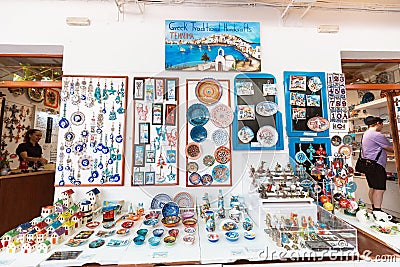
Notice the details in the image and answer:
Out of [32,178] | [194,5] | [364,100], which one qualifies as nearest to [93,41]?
[194,5]

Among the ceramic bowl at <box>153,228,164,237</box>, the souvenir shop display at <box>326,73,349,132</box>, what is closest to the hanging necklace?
the ceramic bowl at <box>153,228,164,237</box>

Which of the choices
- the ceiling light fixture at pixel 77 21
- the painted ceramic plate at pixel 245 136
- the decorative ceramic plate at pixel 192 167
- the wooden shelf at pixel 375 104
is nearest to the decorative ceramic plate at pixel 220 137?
the painted ceramic plate at pixel 245 136

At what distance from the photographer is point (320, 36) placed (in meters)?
2.18

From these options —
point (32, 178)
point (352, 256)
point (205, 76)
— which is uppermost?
point (205, 76)

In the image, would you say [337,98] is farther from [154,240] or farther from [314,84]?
[154,240]

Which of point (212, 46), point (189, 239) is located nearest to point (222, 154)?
point (189, 239)

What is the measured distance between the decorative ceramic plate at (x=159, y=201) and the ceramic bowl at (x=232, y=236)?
70 centimetres

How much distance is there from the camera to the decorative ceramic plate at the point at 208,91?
2.05m

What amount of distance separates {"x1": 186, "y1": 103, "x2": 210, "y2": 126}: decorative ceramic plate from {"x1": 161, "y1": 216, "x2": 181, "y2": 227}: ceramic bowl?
81 centimetres

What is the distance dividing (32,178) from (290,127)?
10.3ft

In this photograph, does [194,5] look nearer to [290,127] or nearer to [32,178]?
Result: [290,127]

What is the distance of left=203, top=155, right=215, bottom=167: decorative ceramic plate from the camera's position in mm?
2006

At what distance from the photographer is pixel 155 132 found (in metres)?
2.00

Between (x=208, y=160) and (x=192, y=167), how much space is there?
0.15 meters
